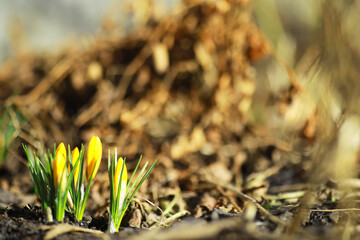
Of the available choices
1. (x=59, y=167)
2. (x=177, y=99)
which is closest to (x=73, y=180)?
(x=59, y=167)

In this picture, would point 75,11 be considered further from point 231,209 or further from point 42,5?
point 231,209

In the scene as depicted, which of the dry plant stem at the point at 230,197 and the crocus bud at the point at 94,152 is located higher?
the crocus bud at the point at 94,152

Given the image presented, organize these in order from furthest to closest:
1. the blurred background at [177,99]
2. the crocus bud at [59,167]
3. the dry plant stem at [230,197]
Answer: the blurred background at [177,99], the dry plant stem at [230,197], the crocus bud at [59,167]

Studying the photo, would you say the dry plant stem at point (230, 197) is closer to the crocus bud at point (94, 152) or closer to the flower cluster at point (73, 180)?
the flower cluster at point (73, 180)

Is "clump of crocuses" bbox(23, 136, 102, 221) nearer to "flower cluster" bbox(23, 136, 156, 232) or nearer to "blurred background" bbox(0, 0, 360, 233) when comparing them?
"flower cluster" bbox(23, 136, 156, 232)

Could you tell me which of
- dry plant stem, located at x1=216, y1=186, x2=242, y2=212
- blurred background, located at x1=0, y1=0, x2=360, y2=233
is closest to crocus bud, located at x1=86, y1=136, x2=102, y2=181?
dry plant stem, located at x1=216, y1=186, x2=242, y2=212

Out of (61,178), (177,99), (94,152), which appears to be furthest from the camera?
(177,99)

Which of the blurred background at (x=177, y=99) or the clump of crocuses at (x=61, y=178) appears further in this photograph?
the blurred background at (x=177, y=99)

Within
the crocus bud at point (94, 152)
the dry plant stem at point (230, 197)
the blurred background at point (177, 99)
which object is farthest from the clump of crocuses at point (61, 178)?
the blurred background at point (177, 99)

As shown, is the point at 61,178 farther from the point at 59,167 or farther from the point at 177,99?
the point at 177,99
